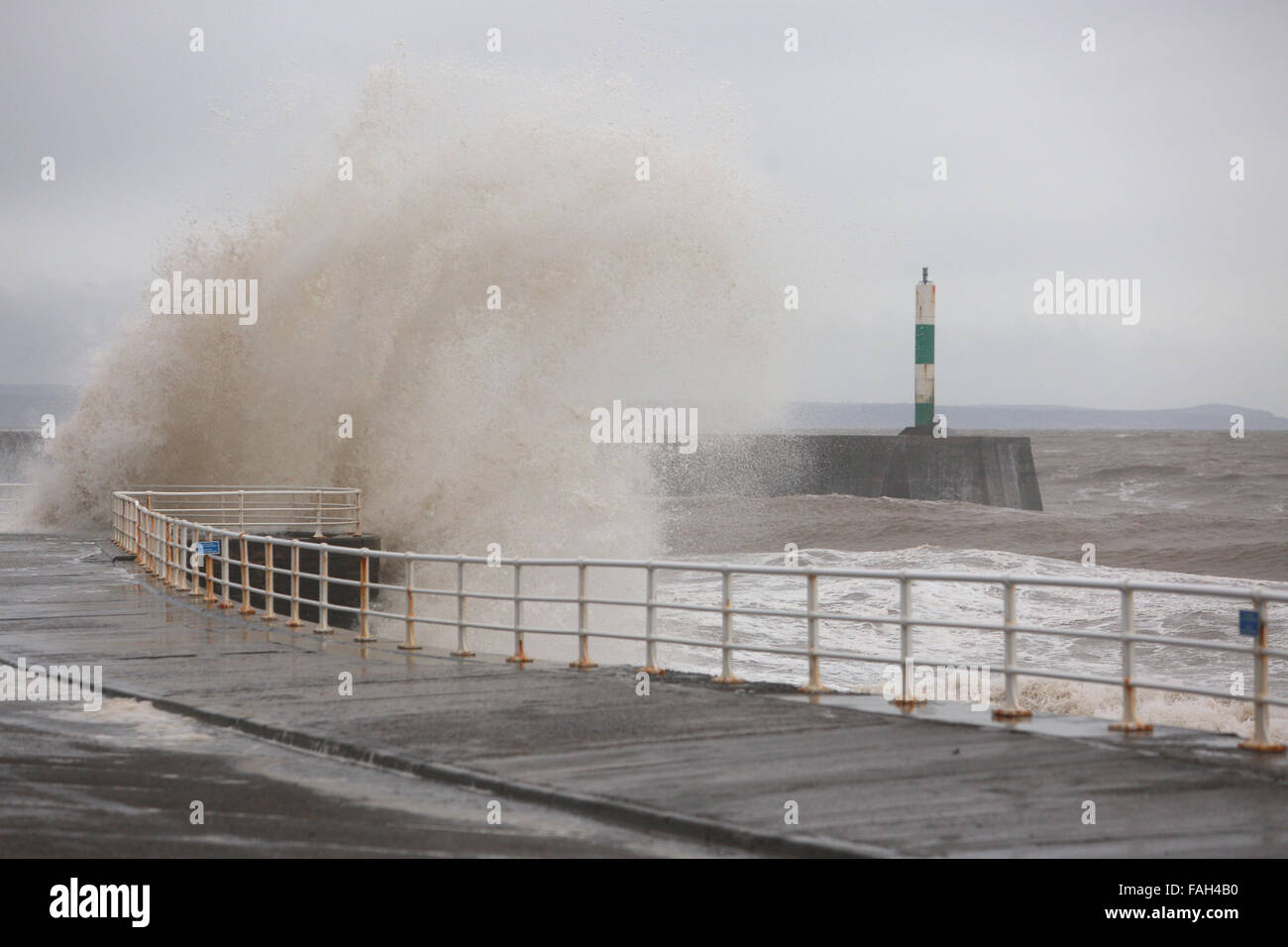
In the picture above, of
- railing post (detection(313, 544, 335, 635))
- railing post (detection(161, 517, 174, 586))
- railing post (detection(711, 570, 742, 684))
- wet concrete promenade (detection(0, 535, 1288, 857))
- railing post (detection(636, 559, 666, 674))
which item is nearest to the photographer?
wet concrete promenade (detection(0, 535, 1288, 857))

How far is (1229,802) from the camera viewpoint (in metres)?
7.62

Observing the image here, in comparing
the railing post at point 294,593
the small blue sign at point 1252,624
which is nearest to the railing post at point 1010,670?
the small blue sign at point 1252,624

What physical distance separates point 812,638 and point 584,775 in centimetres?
342

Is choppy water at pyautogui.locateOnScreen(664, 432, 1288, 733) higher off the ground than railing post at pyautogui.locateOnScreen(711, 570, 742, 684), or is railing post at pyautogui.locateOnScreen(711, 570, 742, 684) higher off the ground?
railing post at pyautogui.locateOnScreen(711, 570, 742, 684)

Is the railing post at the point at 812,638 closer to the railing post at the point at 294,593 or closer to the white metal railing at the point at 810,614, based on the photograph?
the white metal railing at the point at 810,614

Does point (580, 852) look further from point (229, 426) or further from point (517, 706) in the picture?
point (229, 426)

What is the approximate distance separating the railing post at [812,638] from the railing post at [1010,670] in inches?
58.3

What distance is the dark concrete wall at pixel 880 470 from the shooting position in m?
64.8

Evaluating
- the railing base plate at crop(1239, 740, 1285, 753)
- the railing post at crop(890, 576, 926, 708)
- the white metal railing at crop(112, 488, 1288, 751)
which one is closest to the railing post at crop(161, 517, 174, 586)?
the white metal railing at crop(112, 488, 1288, 751)

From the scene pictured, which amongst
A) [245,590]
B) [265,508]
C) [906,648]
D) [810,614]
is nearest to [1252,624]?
[906,648]

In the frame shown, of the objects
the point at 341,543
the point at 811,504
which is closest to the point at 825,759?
the point at 341,543

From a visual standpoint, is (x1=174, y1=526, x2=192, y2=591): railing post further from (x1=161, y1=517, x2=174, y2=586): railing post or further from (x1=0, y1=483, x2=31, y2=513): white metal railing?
(x1=0, y1=483, x2=31, y2=513): white metal railing

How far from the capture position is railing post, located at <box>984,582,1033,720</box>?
10109 millimetres

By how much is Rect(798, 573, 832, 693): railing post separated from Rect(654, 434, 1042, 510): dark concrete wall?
53319 mm
